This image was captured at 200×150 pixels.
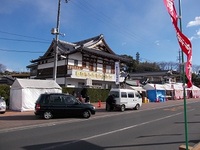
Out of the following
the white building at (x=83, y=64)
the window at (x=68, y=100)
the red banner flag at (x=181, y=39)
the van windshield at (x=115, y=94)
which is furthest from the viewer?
the white building at (x=83, y=64)

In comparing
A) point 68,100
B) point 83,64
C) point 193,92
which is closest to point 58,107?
point 68,100

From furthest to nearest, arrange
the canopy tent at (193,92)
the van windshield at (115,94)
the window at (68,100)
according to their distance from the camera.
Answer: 1. the canopy tent at (193,92)
2. the van windshield at (115,94)
3. the window at (68,100)

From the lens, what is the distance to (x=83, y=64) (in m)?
39.0

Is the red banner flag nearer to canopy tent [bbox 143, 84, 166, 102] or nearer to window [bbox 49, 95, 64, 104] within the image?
window [bbox 49, 95, 64, 104]

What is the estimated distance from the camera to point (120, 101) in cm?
2462

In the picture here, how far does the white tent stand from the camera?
74.7ft

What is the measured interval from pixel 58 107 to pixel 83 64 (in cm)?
2150

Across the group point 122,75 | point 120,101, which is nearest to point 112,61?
point 122,75

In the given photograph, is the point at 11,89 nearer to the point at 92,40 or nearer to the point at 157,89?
the point at 92,40

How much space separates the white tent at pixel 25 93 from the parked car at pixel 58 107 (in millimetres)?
5489

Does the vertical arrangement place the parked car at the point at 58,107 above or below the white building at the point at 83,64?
below

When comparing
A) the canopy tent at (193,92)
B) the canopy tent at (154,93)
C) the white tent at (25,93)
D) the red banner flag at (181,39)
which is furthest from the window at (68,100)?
the canopy tent at (193,92)

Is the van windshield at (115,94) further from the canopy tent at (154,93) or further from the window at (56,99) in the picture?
the canopy tent at (154,93)

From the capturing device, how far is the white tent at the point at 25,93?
74.7 ft
